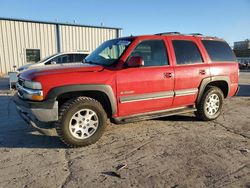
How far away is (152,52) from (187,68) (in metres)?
0.85

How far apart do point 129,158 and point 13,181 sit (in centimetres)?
162

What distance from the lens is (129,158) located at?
3793 millimetres

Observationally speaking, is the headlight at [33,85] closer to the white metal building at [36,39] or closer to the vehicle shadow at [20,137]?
the vehicle shadow at [20,137]

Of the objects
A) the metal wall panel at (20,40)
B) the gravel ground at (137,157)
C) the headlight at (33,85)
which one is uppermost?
the metal wall panel at (20,40)

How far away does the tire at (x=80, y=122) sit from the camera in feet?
13.3

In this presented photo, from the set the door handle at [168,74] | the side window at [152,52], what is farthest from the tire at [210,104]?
the side window at [152,52]

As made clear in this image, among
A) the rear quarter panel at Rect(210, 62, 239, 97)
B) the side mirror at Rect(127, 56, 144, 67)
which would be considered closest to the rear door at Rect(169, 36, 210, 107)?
the rear quarter panel at Rect(210, 62, 239, 97)

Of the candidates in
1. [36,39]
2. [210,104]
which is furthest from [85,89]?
[36,39]

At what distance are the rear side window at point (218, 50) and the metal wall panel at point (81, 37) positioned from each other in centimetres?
1705

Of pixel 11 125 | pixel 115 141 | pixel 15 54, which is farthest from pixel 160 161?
pixel 15 54

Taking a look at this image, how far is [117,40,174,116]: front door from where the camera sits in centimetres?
448

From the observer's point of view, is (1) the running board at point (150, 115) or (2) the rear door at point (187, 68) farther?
(2) the rear door at point (187, 68)

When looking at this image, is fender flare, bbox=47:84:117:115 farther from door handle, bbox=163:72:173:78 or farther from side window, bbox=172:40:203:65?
side window, bbox=172:40:203:65

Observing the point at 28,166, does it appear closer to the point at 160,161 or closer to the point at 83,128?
the point at 83,128
